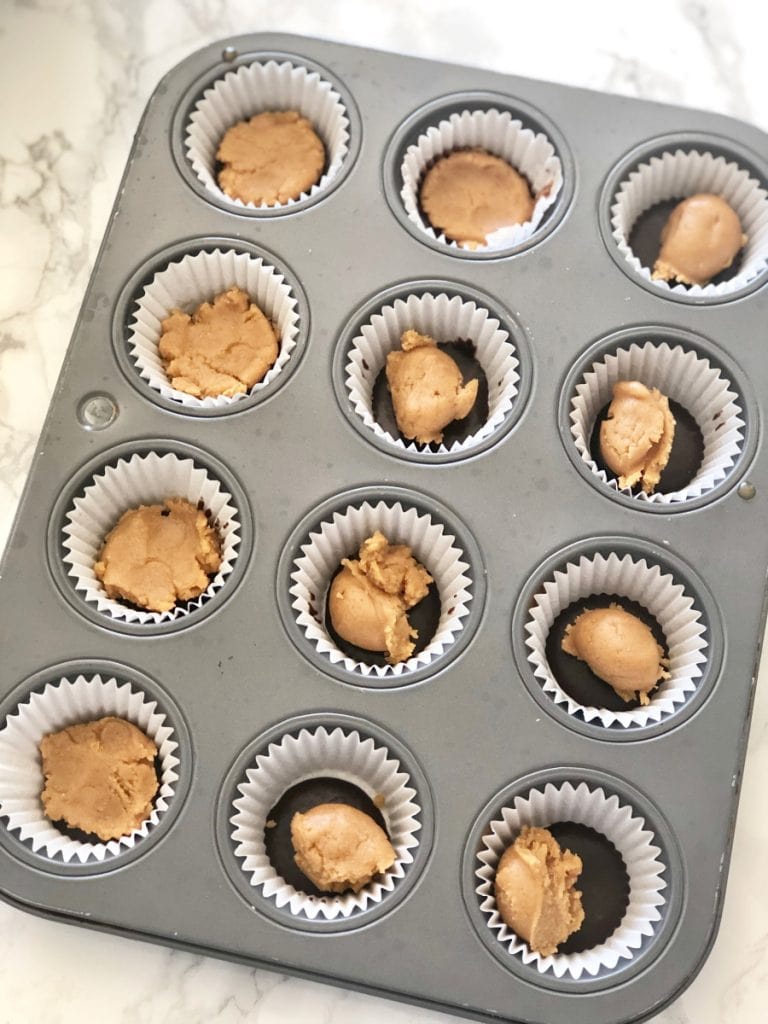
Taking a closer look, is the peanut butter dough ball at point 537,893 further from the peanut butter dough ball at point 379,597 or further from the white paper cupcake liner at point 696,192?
the white paper cupcake liner at point 696,192

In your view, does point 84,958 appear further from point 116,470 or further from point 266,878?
point 116,470

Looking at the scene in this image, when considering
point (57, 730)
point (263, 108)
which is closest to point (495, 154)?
point (263, 108)

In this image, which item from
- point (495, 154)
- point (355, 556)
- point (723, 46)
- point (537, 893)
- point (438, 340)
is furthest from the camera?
point (723, 46)

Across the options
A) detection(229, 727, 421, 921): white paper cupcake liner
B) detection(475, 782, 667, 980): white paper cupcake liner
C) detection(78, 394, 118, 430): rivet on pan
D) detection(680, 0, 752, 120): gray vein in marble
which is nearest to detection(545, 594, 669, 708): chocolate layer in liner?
detection(475, 782, 667, 980): white paper cupcake liner

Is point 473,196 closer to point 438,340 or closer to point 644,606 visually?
point 438,340

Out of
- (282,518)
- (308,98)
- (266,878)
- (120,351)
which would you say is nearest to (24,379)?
(120,351)
